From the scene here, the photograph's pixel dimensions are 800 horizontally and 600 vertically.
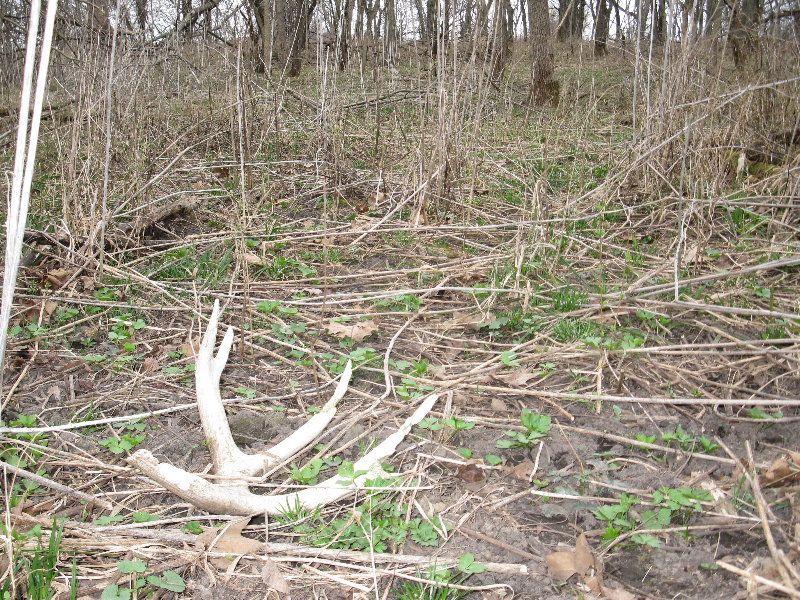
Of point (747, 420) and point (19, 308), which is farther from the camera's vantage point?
point (19, 308)

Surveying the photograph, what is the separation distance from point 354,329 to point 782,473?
5.74 feet

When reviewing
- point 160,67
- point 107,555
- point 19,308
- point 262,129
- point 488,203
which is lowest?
point 107,555

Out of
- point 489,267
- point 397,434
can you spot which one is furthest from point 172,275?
point 397,434

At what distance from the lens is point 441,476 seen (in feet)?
6.95

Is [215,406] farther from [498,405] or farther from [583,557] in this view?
[583,557]

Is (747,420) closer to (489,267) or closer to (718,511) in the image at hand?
(718,511)

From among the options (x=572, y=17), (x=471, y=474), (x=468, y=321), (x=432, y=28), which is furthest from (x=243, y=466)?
(x=432, y=28)

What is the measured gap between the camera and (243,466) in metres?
2.17

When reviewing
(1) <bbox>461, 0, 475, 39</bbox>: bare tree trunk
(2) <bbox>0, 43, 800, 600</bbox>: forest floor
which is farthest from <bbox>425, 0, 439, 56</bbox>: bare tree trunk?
(2) <bbox>0, 43, 800, 600</bbox>: forest floor

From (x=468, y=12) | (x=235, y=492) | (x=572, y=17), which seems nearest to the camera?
(x=235, y=492)

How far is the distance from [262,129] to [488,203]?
1.96 m

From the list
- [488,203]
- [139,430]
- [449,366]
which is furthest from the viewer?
[488,203]

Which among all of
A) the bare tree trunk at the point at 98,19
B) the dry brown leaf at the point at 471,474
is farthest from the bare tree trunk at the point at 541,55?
the dry brown leaf at the point at 471,474

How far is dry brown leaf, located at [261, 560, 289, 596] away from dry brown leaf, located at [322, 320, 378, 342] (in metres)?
1.32
